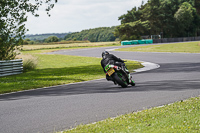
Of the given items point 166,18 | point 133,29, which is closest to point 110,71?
point 133,29

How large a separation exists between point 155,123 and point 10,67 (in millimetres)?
15979

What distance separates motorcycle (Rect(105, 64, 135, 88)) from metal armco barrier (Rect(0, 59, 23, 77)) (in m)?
10.5

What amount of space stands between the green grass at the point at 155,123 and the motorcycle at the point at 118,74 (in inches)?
159

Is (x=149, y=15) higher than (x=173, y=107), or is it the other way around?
(x=149, y=15)

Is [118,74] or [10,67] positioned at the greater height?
[118,74]

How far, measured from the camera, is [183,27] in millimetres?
96750

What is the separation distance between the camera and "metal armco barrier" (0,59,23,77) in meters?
19.6

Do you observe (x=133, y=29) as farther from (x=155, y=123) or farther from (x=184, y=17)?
(x=155, y=123)

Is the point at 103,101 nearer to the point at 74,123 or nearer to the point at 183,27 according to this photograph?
the point at 74,123

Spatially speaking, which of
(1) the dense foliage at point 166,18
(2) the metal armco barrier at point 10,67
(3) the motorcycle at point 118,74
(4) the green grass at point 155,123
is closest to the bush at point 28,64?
(2) the metal armco barrier at point 10,67

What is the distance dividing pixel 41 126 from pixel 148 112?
2583mm

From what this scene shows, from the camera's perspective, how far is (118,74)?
11602 millimetres

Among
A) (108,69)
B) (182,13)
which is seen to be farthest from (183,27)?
(108,69)

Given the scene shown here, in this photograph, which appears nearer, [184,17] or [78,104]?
[78,104]
